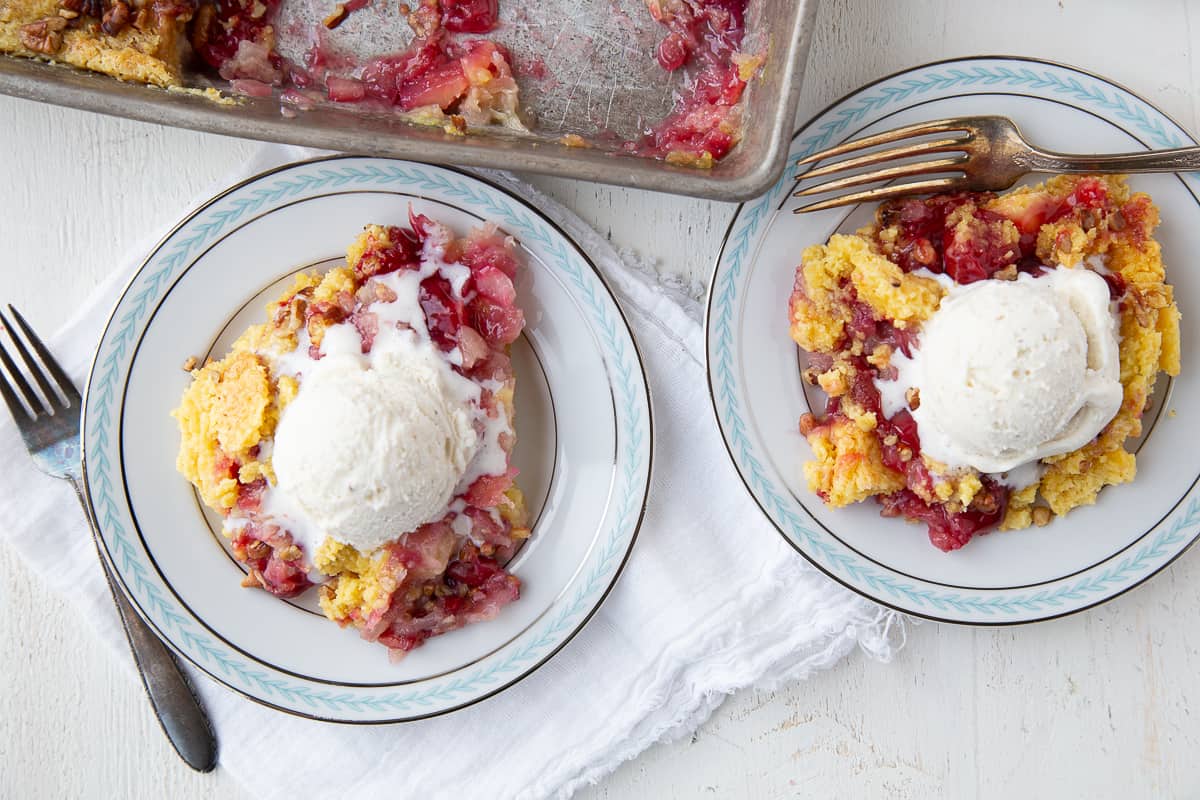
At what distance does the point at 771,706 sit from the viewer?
77.2 inches

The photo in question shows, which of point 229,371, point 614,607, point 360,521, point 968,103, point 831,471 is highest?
point 968,103

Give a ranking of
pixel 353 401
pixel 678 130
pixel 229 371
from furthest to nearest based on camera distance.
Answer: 1. pixel 678 130
2. pixel 229 371
3. pixel 353 401

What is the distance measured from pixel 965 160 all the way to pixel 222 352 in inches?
62.3

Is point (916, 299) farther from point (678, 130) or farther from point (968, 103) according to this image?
point (678, 130)

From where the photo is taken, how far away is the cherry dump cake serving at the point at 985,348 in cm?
163

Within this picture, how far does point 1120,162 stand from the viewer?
1.69 meters

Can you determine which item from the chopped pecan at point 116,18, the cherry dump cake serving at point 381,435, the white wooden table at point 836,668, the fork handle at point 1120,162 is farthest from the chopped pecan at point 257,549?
the fork handle at point 1120,162

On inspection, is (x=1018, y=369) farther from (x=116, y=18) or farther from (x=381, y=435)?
(x=116, y=18)

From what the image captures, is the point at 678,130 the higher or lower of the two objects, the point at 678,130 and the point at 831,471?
the higher

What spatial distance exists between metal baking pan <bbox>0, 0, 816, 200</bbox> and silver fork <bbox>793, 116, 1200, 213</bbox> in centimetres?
19

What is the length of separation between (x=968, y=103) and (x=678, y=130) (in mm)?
597

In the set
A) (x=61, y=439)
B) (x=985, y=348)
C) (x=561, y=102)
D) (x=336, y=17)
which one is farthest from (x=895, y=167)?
(x=61, y=439)

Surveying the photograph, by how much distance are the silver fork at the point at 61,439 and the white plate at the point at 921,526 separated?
4.31ft

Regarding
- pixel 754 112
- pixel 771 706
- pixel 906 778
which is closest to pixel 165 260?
pixel 754 112
